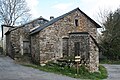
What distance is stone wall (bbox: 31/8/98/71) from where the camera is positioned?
27.2m

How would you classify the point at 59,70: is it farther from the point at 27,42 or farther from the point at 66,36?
the point at 27,42

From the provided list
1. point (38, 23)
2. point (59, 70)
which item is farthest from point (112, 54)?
point (59, 70)

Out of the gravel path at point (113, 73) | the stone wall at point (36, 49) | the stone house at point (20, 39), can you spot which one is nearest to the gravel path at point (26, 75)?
the gravel path at point (113, 73)

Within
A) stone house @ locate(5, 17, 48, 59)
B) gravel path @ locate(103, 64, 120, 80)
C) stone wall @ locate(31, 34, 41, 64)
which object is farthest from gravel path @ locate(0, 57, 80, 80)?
stone house @ locate(5, 17, 48, 59)

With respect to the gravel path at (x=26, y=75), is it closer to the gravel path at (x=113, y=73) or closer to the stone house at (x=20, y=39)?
the gravel path at (x=113, y=73)

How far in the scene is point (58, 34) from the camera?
28.2 meters

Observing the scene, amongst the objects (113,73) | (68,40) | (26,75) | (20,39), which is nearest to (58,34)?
(68,40)

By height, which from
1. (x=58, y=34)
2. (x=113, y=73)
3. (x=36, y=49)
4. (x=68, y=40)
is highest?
(x=58, y=34)

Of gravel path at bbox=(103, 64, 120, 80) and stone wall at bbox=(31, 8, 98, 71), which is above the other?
stone wall at bbox=(31, 8, 98, 71)

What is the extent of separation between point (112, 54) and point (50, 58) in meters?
20.1

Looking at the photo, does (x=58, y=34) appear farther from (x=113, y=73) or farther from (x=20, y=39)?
(x=20, y=39)

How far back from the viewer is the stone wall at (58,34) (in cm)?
2725

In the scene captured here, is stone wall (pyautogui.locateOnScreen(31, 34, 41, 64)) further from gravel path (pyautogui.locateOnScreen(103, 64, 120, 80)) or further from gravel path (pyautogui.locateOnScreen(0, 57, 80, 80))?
gravel path (pyautogui.locateOnScreen(103, 64, 120, 80))

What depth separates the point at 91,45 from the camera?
86.1 feet
